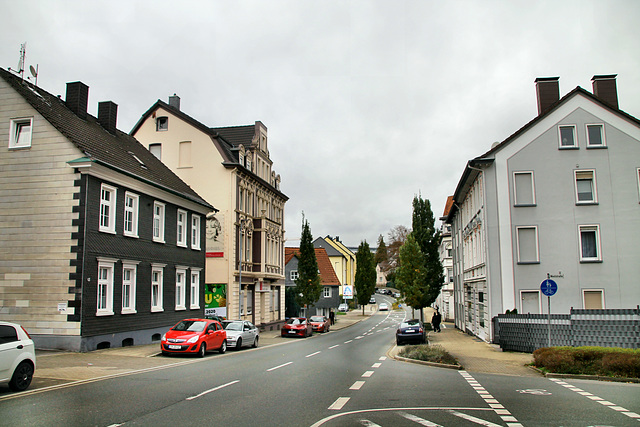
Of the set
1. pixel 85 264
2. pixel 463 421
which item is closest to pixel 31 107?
pixel 85 264

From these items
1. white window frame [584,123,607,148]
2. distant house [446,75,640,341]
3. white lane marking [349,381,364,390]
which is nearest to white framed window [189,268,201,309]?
distant house [446,75,640,341]

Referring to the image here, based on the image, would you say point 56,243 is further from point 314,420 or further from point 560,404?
point 560,404

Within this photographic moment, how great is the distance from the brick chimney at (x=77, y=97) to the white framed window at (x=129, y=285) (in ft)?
27.3

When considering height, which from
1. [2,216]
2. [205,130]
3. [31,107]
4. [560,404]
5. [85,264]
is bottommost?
[560,404]

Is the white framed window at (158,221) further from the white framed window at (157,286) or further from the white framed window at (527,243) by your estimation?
the white framed window at (527,243)

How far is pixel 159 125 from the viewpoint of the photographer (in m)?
39.7

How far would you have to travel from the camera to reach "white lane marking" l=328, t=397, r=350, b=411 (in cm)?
959

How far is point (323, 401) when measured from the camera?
1041 cm

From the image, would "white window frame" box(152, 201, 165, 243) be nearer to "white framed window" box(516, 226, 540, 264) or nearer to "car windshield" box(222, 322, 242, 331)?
"car windshield" box(222, 322, 242, 331)

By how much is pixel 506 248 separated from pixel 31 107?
22758mm

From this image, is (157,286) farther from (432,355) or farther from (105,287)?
(432,355)

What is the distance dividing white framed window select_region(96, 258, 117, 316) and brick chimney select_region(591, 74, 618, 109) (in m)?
26.7

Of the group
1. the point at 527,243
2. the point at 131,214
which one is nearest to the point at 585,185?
the point at 527,243

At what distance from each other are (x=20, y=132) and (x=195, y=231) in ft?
37.6
